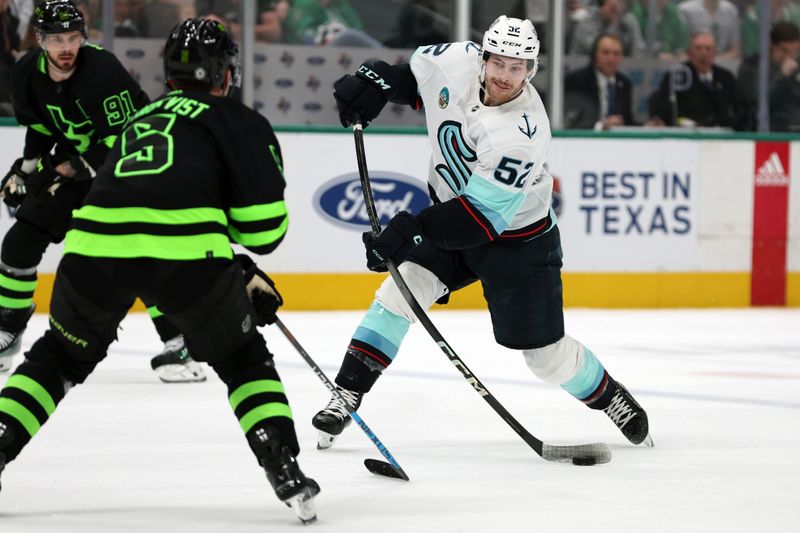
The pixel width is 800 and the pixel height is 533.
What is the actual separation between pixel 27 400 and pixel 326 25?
4687 millimetres

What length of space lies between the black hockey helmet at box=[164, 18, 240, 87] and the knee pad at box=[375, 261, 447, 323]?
1.02 meters

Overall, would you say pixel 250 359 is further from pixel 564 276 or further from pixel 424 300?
pixel 564 276

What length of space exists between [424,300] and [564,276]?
3539 millimetres

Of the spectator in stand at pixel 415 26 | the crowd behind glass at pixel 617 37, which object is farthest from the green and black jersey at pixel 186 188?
the spectator in stand at pixel 415 26

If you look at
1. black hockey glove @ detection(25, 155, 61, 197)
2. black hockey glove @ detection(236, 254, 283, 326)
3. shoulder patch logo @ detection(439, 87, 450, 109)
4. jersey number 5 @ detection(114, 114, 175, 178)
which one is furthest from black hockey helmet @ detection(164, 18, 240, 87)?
black hockey glove @ detection(25, 155, 61, 197)

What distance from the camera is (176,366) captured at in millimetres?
4664

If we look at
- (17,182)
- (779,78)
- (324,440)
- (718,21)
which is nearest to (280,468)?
(324,440)

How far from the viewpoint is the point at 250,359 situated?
8.68 feet

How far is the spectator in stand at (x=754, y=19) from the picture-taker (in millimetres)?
7602

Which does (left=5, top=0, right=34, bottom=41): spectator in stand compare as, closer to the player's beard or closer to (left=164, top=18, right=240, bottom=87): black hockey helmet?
the player's beard

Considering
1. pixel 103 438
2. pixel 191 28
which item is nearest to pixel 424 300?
pixel 103 438

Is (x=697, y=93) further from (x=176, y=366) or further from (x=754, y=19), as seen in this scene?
(x=176, y=366)

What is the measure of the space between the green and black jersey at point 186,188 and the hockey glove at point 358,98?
106 cm

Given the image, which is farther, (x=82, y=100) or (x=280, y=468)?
(x=82, y=100)
